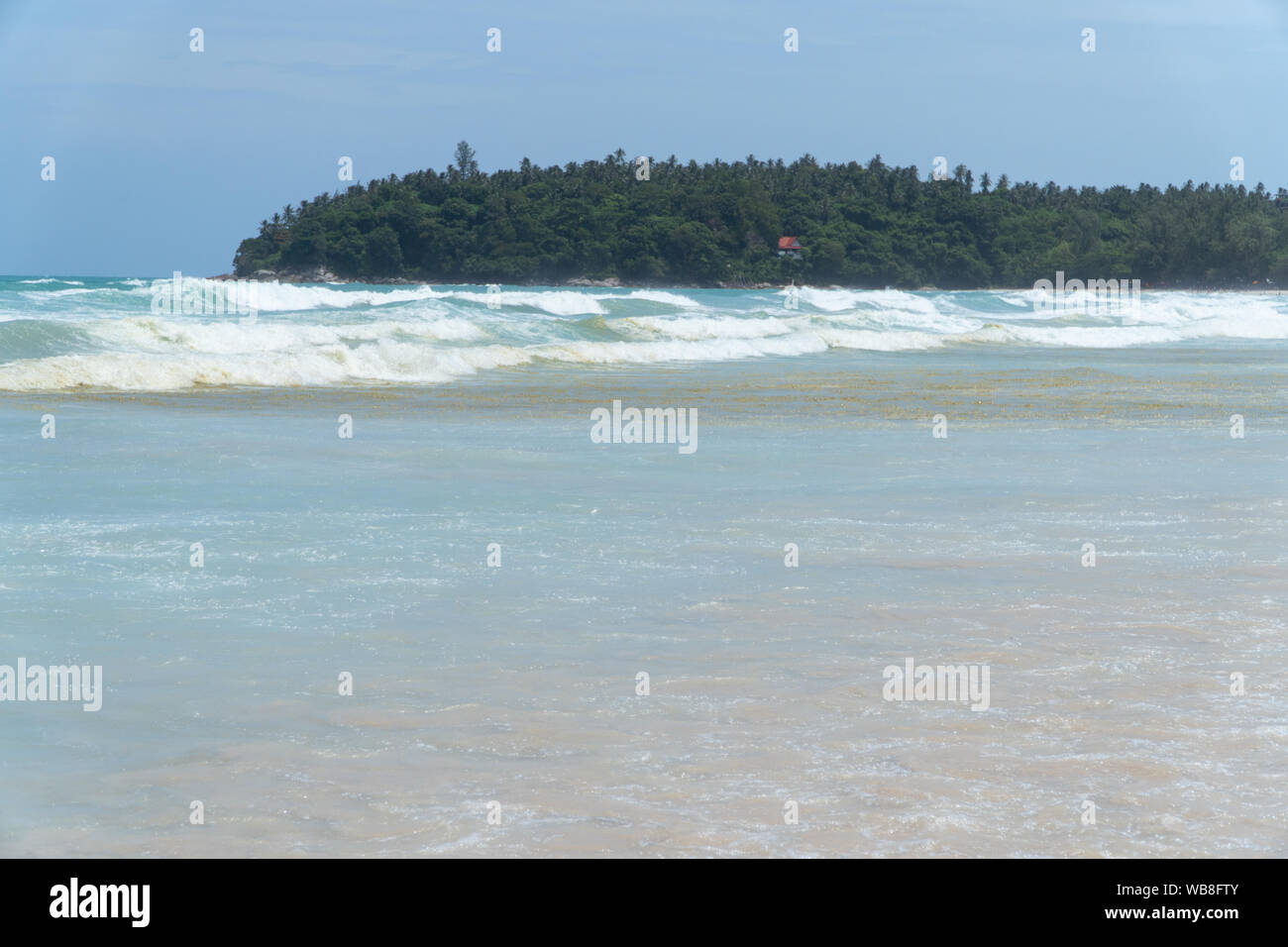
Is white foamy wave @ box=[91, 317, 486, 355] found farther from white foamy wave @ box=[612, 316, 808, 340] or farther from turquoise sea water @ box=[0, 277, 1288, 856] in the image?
turquoise sea water @ box=[0, 277, 1288, 856]

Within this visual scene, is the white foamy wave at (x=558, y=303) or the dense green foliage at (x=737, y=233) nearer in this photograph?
the white foamy wave at (x=558, y=303)

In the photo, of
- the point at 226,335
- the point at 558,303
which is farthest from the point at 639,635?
the point at 558,303

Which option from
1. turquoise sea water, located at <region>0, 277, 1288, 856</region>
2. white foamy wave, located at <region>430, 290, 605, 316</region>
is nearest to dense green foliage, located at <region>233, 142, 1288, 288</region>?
white foamy wave, located at <region>430, 290, 605, 316</region>

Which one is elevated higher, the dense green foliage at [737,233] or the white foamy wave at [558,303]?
the dense green foliage at [737,233]

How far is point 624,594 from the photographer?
21.1 ft

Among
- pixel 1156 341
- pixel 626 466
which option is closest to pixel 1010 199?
pixel 1156 341

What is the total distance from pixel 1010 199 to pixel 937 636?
16595 cm

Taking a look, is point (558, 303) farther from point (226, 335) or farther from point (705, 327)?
point (226, 335)

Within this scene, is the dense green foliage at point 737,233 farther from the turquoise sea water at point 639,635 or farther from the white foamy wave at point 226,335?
the turquoise sea water at point 639,635

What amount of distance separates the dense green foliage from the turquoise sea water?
12387cm

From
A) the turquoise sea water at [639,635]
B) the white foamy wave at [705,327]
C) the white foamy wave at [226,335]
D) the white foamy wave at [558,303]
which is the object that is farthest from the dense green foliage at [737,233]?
the turquoise sea water at [639,635]

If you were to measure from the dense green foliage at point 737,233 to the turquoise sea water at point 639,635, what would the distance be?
123874 millimetres

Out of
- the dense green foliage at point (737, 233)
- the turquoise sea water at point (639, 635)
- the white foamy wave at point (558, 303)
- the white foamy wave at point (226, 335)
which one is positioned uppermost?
the dense green foliage at point (737, 233)

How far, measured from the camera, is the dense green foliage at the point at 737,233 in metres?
135
